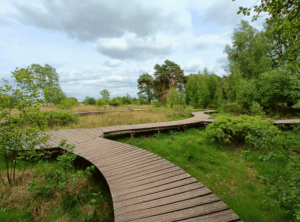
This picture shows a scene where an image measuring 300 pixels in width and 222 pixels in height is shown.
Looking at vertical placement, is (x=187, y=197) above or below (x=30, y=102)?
below

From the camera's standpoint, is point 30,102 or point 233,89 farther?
point 233,89

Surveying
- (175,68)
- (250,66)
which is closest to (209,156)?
(250,66)

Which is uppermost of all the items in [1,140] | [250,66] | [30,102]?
[250,66]

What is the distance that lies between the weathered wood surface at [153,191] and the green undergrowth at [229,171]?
28.3 inches

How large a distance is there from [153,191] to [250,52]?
1758 centimetres

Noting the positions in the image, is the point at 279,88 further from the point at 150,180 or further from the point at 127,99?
the point at 127,99

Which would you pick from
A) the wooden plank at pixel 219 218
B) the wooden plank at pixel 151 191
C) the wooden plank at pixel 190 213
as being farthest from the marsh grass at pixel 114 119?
the wooden plank at pixel 219 218

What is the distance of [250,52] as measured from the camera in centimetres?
1502

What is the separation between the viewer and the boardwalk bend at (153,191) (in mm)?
1668

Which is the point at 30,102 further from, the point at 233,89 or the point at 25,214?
the point at 233,89

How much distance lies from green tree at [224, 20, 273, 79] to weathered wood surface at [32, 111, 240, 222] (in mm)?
14071

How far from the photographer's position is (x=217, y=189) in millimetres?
2926

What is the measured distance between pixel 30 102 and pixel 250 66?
16759mm

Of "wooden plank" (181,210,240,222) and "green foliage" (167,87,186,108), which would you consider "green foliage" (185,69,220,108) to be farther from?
"wooden plank" (181,210,240,222)
